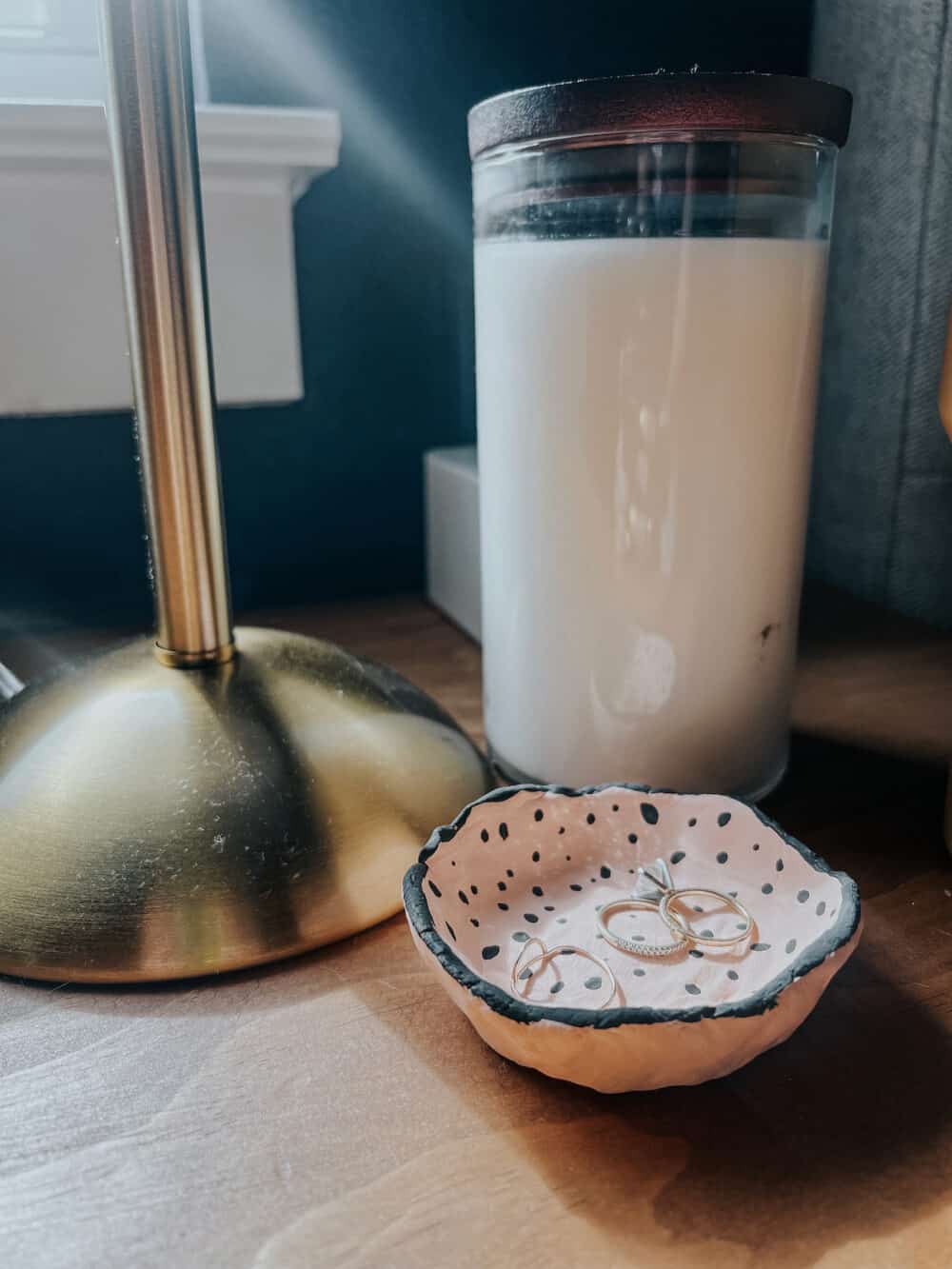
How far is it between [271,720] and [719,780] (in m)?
0.18

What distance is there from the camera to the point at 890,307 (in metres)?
0.64

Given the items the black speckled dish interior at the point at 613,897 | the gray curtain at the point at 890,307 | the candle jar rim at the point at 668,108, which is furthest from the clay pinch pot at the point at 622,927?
the gray curtain at the point at 890,307

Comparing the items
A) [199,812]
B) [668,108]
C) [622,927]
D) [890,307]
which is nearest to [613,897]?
[622,927]

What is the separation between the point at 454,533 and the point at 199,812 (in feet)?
1.12

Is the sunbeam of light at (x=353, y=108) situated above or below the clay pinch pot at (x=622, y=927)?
above

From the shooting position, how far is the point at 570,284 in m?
0.36

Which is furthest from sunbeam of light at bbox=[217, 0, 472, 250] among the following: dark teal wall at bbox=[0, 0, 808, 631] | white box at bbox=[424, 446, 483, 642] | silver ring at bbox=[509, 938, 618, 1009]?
silver ring at bbox=[509, 938, 618, 1009]

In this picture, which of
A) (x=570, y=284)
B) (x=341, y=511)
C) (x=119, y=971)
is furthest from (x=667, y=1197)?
(x=341, y=511)

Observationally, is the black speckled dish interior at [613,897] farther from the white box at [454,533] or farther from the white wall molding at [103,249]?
the white wall molding at [103,249]

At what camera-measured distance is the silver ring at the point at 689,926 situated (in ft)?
1.02

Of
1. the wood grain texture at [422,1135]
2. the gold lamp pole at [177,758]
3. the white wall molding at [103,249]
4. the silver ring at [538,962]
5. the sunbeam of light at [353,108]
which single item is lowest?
the wood grain texture at [422,1135]

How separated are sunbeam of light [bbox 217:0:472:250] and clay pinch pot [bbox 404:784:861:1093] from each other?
459 mm

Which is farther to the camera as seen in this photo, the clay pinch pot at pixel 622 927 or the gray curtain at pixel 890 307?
the gray curtain at pixel 890 307

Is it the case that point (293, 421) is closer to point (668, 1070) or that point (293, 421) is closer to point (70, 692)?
point (70, 692)
